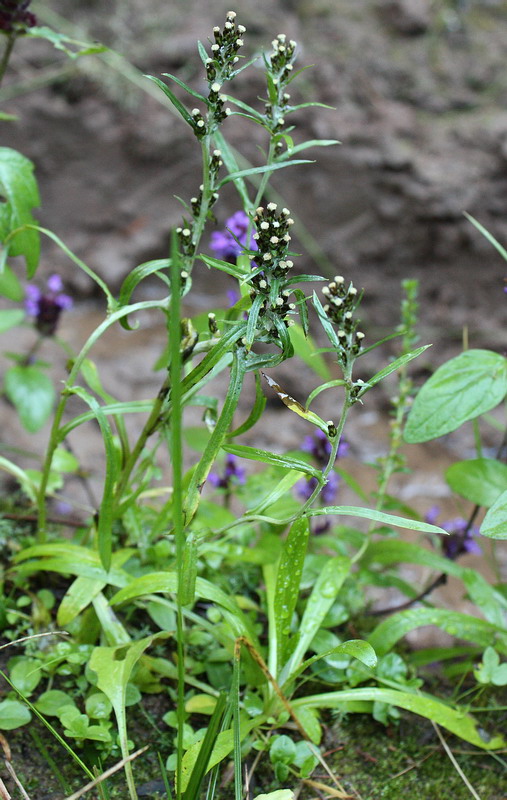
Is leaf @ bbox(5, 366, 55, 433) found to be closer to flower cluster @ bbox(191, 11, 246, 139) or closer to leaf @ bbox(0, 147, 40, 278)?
leaf @ bbox(0, 147, 40, 278)

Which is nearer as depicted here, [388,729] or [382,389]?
[388,729]

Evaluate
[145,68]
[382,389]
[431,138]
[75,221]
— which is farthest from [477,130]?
[75,221]

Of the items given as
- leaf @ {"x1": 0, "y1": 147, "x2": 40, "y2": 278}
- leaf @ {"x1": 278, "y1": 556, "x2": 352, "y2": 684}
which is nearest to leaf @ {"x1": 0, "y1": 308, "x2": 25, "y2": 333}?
leaf @ {"x1": 0, "y1": 147, "x2": 40, "y2": 278}

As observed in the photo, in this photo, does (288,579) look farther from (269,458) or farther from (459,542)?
(459,542)

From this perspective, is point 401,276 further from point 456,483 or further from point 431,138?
point 456,483

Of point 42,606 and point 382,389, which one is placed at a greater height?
point 382,389

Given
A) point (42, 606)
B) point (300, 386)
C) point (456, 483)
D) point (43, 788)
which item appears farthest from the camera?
point (300, 386)

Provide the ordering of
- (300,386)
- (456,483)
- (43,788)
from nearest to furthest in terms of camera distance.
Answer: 1. (43,788)
2. (456,483)
3. (300,386)
